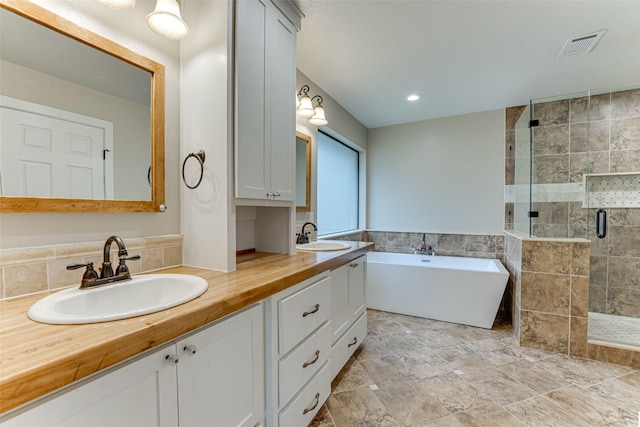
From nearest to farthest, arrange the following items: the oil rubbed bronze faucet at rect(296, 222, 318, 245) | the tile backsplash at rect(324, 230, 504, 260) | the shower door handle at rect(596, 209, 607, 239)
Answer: the oil rubbed bronze faucet at rect(296, 222, 318, 245) → the shower door handle at rect(596, 209, 607, 239) → the tile backsplash at rect(324, 230, 504, 260)

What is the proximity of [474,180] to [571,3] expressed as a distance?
7.33ft

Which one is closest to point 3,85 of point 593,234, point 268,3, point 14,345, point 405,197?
point 14,345

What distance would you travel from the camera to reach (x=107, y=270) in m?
1.09

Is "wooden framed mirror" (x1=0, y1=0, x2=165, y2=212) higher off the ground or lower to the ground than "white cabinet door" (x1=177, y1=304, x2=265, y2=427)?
higher

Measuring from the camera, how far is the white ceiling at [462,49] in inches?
69.7

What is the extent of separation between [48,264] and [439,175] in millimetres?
4026

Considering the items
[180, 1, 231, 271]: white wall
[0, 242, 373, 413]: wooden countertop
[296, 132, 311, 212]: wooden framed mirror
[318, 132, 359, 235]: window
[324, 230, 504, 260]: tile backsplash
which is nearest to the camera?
[0, 242, 373, 413]: wooden countertop

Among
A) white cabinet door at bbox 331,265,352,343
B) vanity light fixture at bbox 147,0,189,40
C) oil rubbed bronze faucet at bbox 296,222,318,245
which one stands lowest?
white cabinet door at bbox 331,265,352,343

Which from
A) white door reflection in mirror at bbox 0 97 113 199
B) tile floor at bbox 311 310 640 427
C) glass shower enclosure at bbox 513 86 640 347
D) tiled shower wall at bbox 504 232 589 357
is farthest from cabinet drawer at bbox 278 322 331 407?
glass shower enclosure at bbox 513 86 640 347

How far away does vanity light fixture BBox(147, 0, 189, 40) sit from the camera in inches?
46.0

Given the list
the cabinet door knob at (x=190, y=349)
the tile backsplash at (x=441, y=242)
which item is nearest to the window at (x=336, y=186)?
the tile backsplash at (x=441, y=242)

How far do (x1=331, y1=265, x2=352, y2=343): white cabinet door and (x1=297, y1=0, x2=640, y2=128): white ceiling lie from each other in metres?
1.75

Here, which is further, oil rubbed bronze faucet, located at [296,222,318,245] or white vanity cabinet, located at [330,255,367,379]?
oil rubbed bronze faucet, located at [296,222,318,245]

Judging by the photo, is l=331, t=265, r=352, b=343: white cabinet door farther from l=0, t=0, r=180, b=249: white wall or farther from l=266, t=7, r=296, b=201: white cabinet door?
l=0, t=0, r=180, b=249: white wall
